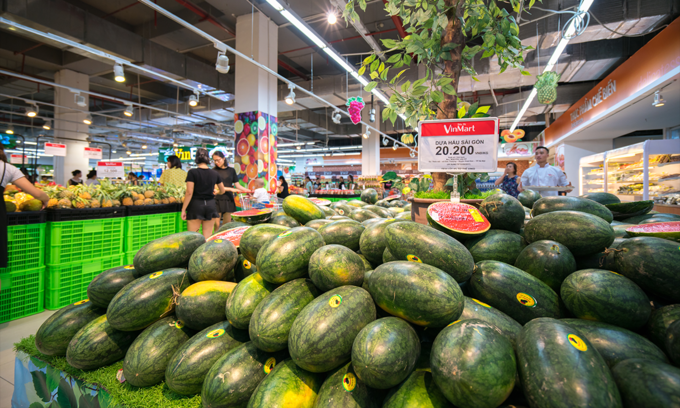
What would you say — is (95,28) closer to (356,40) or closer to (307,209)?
(356,40)

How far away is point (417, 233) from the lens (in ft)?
3.56

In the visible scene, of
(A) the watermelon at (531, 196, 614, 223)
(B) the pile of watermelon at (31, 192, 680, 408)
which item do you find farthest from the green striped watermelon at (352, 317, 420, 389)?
(A) the watermelon at (531, 196, 614, 223)

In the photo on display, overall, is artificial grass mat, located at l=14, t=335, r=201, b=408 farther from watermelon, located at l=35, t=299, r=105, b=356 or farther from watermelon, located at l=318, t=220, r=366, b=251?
watermelon, located at l=318, t=220, r=366, b=251

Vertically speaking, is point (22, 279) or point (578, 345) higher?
point (578, 345)

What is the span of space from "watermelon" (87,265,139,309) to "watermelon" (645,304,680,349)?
1.87 metres

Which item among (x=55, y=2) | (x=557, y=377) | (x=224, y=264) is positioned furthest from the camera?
(x=55, y=2)

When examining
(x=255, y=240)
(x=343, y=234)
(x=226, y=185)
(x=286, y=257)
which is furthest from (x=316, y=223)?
(x=226, y=185)

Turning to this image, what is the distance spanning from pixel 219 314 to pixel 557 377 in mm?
1073

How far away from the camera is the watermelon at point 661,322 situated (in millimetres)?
799

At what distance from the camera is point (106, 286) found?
1.34 m

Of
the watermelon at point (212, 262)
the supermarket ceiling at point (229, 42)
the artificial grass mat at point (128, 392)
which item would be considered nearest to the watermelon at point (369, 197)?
the supermarket ceiling at point (229, 42)

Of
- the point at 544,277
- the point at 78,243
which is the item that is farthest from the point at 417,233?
the point at 78,243

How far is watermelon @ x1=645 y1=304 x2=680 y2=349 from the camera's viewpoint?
0.80 m

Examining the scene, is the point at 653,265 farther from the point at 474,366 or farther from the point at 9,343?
the point at 9,343
